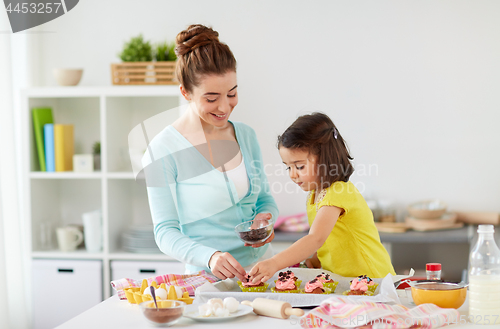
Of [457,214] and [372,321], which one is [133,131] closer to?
[457,214]

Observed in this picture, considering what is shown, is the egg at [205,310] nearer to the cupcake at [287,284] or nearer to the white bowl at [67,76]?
the cupcake at [287,284]

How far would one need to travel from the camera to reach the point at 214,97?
5.16 ft

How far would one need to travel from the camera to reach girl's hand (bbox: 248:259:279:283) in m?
1.34

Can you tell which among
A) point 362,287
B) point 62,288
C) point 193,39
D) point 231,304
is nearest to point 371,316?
point 362,287

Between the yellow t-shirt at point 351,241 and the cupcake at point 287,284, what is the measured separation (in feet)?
0.93

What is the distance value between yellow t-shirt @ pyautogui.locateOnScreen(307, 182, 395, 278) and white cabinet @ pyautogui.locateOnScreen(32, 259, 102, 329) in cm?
173

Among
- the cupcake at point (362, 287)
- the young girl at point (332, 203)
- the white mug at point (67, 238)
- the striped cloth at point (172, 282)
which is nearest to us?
the cupcake at point (362, 287)

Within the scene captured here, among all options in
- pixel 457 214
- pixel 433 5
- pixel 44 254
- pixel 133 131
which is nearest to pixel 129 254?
pixel 44 254

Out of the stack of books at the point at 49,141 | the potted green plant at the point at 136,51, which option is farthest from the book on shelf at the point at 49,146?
the potted green plant at the point at 136,51

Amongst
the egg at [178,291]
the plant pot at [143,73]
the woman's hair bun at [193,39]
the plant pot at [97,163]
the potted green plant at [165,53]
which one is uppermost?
the potted green plant at [165,53]

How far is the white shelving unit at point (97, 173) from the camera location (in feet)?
9.50

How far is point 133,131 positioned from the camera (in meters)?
3.09

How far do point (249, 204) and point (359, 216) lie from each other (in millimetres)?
383

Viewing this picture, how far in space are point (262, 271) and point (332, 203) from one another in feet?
1.12
